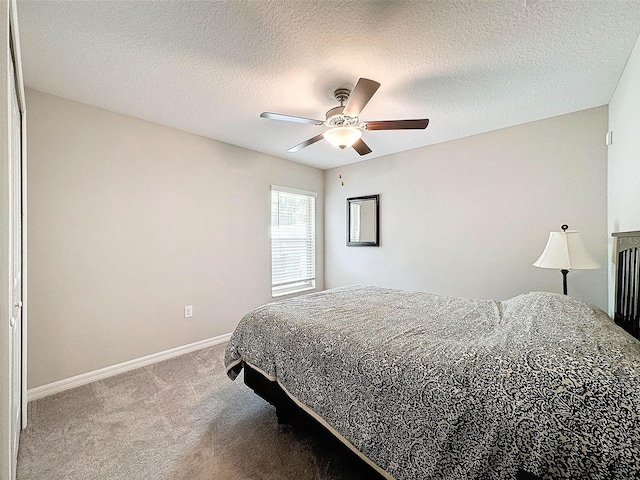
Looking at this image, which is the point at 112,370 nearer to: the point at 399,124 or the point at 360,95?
the point at 360,95

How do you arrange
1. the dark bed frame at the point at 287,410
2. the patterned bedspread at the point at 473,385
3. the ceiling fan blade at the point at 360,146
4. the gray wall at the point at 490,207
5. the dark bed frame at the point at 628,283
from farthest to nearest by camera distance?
the gray wall at the point at 490,207 → the ceiling fan blade at the point at 360,146 → the dark bed frame at the point at 628,283 → the dark bed frame at the point at 287,410 → the patterned bedspread at the point at 473,385

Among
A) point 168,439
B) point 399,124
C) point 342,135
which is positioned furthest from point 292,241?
point 168,439

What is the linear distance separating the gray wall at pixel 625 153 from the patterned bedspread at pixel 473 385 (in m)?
0.83

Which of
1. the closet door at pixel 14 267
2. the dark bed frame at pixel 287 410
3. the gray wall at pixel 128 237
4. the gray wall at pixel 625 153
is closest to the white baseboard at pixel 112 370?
the gray wall at pixel 128 237

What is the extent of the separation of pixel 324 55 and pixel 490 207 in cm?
237

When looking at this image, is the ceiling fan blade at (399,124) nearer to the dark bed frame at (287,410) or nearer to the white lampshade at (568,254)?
the white lampshade at (568,254)

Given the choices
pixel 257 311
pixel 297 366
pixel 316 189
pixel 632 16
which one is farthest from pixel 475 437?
pixel 316 189

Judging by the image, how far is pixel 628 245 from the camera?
1625mm

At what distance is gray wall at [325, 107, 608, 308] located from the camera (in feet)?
8.30

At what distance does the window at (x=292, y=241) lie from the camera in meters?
4.00

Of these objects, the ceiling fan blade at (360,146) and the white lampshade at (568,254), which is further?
the ceiling fan blade at (360,146)

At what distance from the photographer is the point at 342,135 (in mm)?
2189

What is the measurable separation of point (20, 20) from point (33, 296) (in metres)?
1.87

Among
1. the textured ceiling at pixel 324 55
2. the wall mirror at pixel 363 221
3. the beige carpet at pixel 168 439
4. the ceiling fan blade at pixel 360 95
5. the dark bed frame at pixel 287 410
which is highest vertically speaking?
the textured ceiling at pixel 324 55
